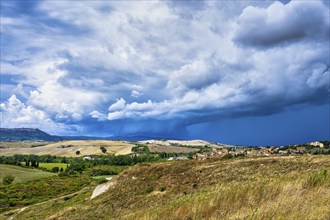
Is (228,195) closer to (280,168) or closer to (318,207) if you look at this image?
(318,207)

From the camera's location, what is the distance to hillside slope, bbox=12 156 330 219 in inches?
553

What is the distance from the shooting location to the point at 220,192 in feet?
62.2

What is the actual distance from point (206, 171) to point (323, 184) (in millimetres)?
23432

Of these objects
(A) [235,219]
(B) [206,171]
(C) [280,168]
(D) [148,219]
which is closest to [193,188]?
(B) [206,171]

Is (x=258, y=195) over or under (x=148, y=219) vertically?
over

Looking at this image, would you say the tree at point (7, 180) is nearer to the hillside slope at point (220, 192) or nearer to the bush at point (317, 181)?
the hillside slope at point (220, 192)

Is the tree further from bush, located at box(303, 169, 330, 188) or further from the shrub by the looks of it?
bush, located at box(303, 169, 330, 188)

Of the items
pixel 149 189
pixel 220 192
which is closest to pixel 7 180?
pixel 149 189

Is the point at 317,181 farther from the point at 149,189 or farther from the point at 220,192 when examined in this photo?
the point at 149,189

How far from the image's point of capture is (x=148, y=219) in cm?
1772

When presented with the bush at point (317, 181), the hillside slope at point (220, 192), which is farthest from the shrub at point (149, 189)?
the bush at point (317, 181)

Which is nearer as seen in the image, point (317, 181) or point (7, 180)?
point (317, 181)

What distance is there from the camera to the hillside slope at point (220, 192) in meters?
14.0

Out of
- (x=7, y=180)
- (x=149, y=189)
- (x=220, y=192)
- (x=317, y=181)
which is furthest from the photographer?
(x=7, y=180)
